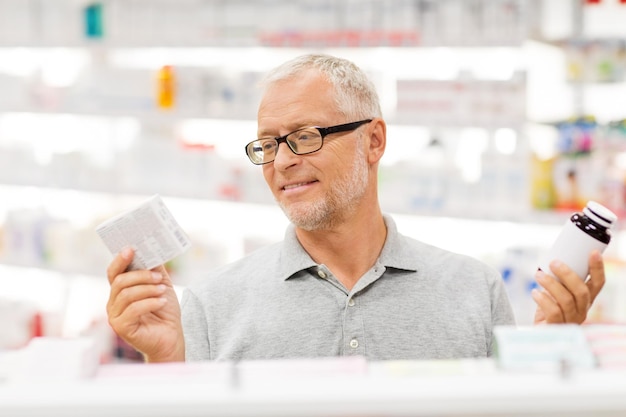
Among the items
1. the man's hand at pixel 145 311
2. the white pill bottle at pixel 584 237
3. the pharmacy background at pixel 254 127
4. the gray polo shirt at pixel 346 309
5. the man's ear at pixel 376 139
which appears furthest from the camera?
the pharmacy background at pixel 254 127

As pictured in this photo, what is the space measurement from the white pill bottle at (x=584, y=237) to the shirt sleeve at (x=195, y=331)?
0.85m

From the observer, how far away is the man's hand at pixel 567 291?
4.83ft

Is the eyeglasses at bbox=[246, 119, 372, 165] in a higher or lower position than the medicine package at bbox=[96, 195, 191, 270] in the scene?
higher

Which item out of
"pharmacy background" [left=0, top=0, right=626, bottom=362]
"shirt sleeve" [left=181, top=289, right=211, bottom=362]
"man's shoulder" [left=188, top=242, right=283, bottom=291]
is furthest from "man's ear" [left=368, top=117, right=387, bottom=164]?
"pharmacy background" [left=0, top=0, right=626, bottom=362]

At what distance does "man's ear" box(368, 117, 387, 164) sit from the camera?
2027 millimetres

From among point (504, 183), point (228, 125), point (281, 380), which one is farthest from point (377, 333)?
point (228, 125)

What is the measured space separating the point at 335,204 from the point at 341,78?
32 cm

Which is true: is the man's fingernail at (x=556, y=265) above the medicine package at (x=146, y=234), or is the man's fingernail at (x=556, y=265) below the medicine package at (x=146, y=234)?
below

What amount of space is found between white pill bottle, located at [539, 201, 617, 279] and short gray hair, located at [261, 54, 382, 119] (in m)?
0.66

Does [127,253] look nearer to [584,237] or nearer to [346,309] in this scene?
[346,309]

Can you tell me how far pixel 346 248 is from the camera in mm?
1908

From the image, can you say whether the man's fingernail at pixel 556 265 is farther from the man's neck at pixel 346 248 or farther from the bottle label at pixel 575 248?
the man's neck at pixel 346 248

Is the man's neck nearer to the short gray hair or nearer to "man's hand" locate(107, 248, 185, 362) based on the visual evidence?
the short gray hair

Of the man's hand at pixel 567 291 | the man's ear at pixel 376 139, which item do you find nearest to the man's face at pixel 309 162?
the man's ear at pixel 376 139
